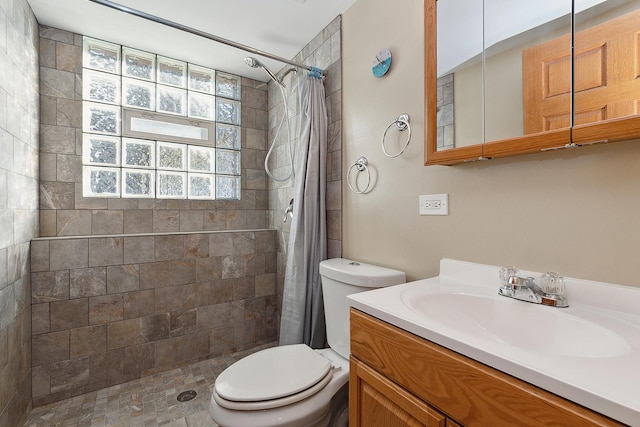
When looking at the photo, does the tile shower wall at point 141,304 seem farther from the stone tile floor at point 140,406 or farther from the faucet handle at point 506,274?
the faucet handle at point 506,274

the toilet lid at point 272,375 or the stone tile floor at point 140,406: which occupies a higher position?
the toilet lid at point 272,375

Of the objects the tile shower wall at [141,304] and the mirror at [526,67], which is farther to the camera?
the tile shower wall at [141,304]

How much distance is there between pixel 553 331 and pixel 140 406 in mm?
2057

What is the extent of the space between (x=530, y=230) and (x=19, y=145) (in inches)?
94.8

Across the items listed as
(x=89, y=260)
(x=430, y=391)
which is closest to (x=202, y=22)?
(x=89, y=260)

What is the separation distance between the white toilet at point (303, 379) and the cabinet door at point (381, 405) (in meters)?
0.21

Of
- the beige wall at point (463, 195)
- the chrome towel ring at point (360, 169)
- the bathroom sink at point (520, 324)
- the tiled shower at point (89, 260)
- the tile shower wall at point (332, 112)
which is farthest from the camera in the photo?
the tile shower wall at point (332, 112)

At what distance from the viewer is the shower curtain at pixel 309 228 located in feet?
6.22

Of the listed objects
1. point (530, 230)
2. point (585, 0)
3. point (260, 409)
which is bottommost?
point (260, 409)

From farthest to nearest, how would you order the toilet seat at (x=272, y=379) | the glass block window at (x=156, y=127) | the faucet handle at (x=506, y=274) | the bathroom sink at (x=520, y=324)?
the glass block window at (x=156, y=127) → the toilet seat at (x=272, y=379) → the faucet handle at (x=506, y=274) → the bathroom sink at (x=520, y=324)

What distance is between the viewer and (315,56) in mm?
2117

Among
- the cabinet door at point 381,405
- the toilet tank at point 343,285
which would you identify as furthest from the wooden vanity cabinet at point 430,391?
the toilet tank at point 343,285

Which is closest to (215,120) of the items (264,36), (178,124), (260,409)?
(178,124)

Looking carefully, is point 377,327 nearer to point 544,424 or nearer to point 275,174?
point 544,424
